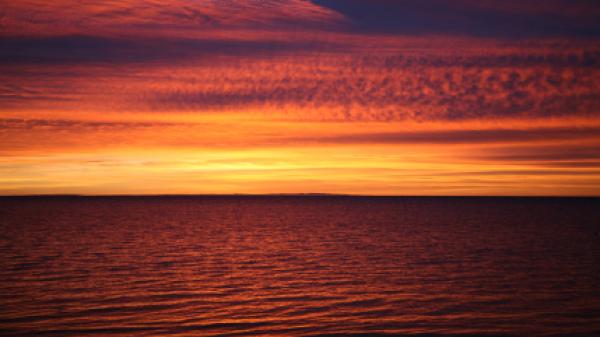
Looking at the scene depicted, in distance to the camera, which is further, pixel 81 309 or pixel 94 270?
pixel 94 270

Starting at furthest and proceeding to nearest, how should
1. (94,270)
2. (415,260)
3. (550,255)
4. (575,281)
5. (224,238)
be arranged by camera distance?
(224,238)
(550,255)
(415,260)
(94,270)
(575,281)

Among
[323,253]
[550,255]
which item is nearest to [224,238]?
[323,253]

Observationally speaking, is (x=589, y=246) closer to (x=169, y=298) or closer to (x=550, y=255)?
(x=550, y=255)

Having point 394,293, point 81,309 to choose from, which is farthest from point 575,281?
point 81,309

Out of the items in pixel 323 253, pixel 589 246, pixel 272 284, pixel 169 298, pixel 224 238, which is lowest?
pixel 169 298

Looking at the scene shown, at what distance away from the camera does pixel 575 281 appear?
37938 mm

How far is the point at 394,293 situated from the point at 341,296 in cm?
319

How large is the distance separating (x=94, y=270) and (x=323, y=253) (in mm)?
20511

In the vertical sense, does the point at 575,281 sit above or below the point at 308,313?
above

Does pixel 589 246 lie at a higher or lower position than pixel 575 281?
higher

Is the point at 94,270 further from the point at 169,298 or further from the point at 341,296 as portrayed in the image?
the point at 341,296

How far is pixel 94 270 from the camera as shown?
42.7 meters

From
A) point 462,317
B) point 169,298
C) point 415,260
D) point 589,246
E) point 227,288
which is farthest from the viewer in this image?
point 589,246

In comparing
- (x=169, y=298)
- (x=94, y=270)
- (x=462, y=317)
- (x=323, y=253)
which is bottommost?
(x=462, y=317)
